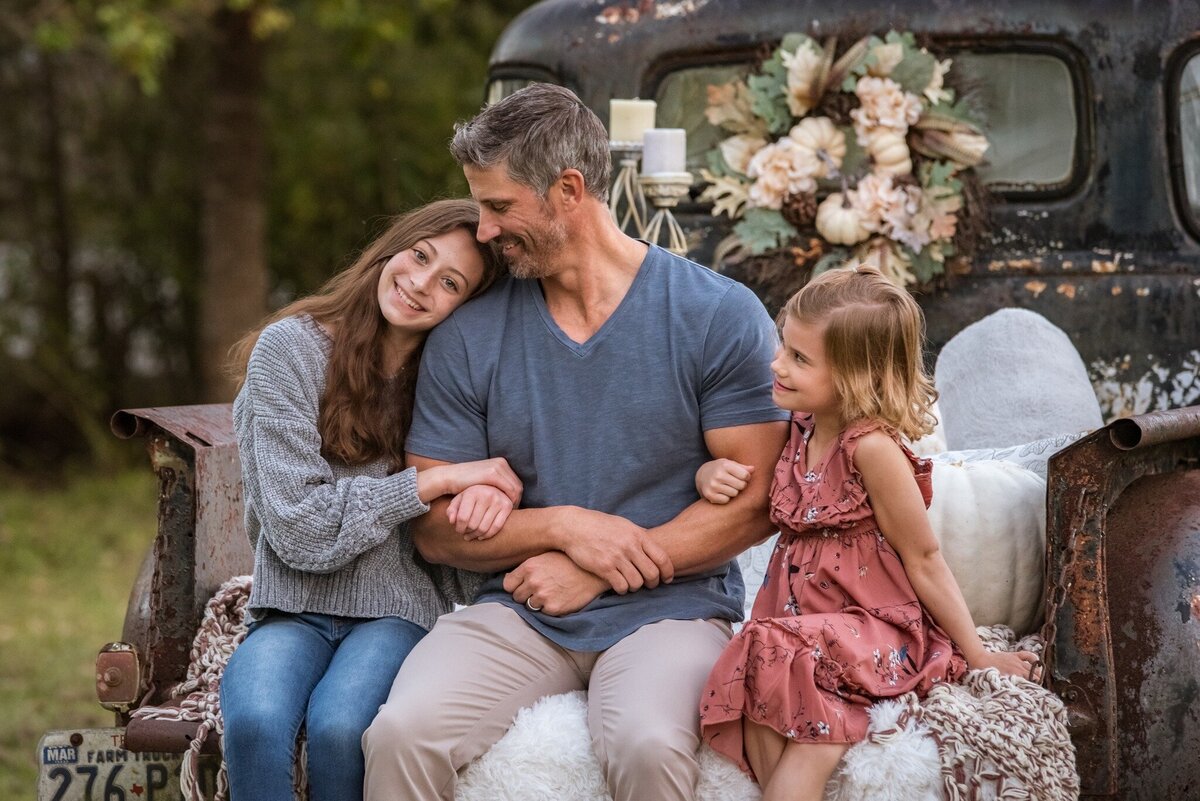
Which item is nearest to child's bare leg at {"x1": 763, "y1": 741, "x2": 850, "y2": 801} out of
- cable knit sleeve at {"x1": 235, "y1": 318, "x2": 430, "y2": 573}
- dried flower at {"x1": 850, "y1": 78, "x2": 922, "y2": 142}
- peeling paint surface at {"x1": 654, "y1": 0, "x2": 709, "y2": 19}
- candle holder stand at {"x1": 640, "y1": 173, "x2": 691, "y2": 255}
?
cable knit sleeve at {"x1": 235, "y1": 318, "x2": 430, "y2": 573}

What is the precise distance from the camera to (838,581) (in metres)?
2.64

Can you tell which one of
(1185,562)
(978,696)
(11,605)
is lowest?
(11,605)

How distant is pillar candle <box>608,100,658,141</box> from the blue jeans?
1.73 meters

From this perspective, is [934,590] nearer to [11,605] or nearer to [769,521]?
[769,521]

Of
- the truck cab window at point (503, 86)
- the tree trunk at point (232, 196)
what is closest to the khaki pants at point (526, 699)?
the truck cab window at point (503, 86)

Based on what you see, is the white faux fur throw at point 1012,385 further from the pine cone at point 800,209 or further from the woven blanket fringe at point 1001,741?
the woven blanket fringe at point 1001,741

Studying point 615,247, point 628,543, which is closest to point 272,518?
point 628,543

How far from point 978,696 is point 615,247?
114cm

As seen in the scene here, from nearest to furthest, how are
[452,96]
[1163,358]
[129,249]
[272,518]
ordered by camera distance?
[272,518] → [1163,358] → [452,96] → [129,249]

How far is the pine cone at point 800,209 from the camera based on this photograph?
4.14 metres

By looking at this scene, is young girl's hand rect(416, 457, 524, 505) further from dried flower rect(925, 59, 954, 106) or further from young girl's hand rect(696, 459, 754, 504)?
dried flower rect(925, 59, 954, 106)

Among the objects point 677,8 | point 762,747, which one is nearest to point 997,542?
point 762,747

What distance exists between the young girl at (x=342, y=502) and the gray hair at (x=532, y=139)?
205 mm

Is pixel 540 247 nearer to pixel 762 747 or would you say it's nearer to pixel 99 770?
pixel 762 747
